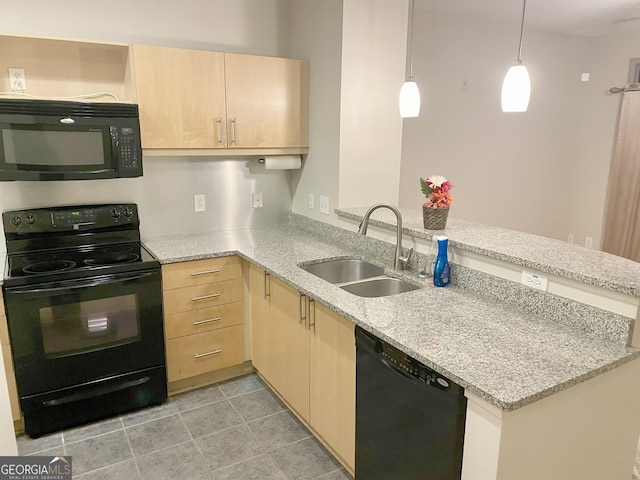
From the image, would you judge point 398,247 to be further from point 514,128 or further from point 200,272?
point 514,128

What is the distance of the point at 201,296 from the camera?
2.71 meters

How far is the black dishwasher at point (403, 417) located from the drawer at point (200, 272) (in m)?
1.14

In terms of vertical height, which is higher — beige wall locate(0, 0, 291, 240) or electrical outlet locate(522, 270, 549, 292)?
beige wall locate(0, 0, 291, 240)

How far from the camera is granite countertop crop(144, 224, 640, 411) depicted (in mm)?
1332

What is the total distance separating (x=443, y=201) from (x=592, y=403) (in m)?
1.11

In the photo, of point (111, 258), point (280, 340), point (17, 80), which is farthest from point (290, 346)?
point (17, 80)

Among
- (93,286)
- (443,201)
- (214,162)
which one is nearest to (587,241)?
(443,201)

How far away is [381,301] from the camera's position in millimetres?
1970

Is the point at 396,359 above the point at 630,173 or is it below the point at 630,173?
below

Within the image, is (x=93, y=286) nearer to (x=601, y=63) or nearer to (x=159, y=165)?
(x=159, y=165)

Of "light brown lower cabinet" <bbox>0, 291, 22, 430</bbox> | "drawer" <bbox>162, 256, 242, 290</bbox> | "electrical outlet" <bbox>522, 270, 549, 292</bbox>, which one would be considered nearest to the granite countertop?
"electrical outlet" <bbox>522, 270, 549, 292</bbox>

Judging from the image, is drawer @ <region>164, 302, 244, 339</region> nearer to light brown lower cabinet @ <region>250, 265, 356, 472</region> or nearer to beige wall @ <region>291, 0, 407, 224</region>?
light brown lower cabinet @ <region>250, 265, 356, 472</region>

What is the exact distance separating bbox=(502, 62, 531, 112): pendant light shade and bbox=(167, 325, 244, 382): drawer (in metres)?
1.90

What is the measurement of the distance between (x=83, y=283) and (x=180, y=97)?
44.6 inches
